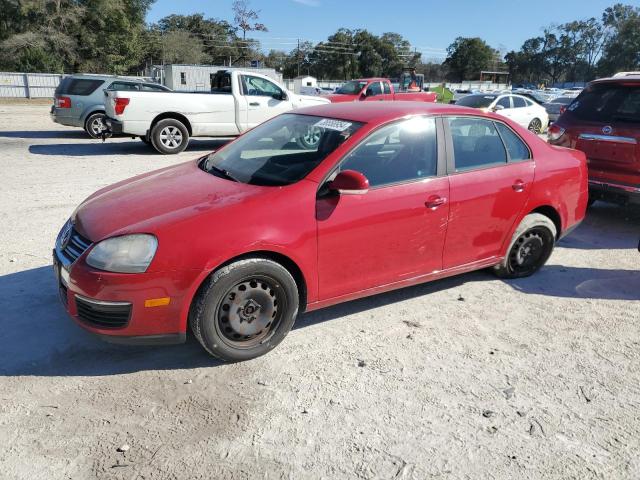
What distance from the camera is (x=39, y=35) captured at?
41.2m

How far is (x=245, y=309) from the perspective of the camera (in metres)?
3.33

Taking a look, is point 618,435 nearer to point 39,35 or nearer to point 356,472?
point 356,472

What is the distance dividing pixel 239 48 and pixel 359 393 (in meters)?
87.4

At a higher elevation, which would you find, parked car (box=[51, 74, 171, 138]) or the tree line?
the tree line

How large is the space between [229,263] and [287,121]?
1805 millimetres

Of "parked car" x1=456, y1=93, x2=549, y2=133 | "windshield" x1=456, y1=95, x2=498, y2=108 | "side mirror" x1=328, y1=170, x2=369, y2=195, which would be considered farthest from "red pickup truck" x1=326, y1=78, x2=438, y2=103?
"side mirror" x1=328, y1=170, x2=369, y2=195

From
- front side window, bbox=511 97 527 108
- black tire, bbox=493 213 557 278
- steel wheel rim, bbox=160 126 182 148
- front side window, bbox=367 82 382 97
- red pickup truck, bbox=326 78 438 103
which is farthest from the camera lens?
front side window, bbox=367 82 382 97

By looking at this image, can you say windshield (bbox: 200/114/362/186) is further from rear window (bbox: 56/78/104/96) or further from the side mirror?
rear window (bbox: 56/78/104/96)

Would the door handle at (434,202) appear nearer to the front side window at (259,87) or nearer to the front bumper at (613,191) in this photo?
the front bumper at (613,191)

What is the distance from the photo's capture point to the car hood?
3.21m

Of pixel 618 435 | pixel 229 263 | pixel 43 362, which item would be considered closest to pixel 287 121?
pixel 229 263

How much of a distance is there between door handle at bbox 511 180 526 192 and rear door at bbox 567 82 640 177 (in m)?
2.60

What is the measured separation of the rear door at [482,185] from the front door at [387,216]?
0.14 m

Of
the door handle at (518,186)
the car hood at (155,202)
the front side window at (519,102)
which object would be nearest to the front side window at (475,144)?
the door handle at (518,186)
